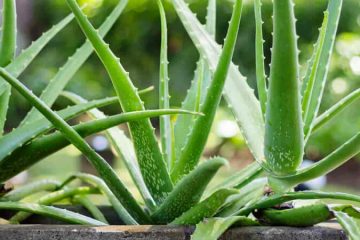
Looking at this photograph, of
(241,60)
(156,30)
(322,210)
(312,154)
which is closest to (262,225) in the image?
(322,210)

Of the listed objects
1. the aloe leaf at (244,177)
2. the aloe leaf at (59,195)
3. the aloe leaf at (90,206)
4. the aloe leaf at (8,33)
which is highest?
the aloe leaf at (8,33)

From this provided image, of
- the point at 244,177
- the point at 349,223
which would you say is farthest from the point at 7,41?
the point at 349,223

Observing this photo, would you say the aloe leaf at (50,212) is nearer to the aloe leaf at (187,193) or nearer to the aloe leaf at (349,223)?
the aloe leaf at (187,193)

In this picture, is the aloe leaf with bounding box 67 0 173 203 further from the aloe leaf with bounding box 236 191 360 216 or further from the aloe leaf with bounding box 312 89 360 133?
the aloe leaf with bounding box 312 89 360 133

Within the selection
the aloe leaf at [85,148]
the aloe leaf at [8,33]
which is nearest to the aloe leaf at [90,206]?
the aloe leaf at [85,148]

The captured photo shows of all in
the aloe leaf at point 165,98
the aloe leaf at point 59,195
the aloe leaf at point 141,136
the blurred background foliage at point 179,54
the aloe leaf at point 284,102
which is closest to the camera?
the aloe leaf at point 284,102

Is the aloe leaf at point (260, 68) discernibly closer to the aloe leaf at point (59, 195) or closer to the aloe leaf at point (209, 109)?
the aloe leaf at point (209, 109)

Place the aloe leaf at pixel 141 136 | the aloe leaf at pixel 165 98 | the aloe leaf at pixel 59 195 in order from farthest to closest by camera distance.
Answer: the aloe leaf at pixel 59 195 < the aloe leaf at pixel 165 98 < the aloe leaf at pixel 141 136

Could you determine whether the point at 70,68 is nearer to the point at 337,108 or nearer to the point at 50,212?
the point at 50,212

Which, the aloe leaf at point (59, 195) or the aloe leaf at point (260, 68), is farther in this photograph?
the aloe leaf at point (59, 195)

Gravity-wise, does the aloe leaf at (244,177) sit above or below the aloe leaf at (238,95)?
below
